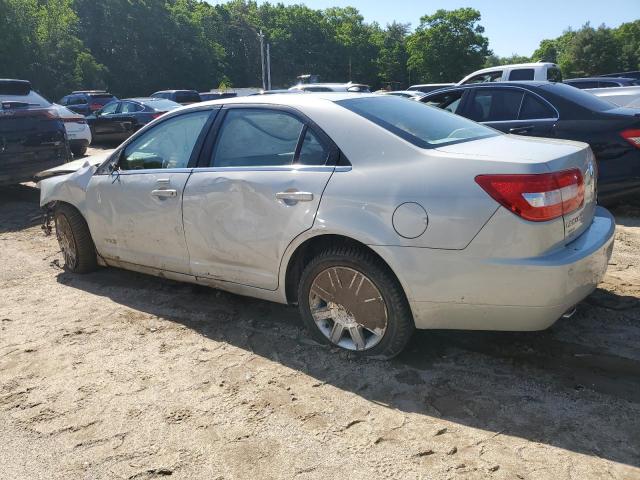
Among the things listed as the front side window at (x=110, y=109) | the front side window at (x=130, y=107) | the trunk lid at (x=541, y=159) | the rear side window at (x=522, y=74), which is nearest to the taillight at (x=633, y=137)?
the trunk lid at (x=541, y=159)

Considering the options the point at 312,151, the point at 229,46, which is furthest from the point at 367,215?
the point at 229,46

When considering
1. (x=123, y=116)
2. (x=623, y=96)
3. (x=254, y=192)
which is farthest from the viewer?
(x=123, y=116)

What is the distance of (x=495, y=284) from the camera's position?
279cm

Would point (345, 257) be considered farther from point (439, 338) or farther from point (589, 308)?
point (589, 308)

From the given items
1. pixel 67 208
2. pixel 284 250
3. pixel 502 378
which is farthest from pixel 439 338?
pixel 67 208

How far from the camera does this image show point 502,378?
308 centimetres

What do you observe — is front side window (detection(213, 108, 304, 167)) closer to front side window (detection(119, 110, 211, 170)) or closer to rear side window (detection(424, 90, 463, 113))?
front side window (detection(119, 110, 211, 170))

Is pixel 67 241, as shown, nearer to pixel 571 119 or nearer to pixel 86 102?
pixel 571 119

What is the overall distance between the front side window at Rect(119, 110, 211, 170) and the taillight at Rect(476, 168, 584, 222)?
87.9 inches

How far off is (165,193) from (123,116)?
41.8 ft

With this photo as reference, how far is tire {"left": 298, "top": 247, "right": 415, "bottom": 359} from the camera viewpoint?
122 inches

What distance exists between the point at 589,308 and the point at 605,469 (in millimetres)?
1804

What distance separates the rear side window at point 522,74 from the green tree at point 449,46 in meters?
63.8

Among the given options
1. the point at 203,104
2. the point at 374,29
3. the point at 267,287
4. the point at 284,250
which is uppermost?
the point at 374,29
